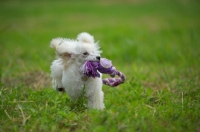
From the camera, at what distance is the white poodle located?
14.0 ft

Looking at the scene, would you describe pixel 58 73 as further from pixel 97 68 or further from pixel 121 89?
pixel 121 89

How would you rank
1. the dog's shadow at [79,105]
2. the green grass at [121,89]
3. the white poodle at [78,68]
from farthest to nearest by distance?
1. the dog's shadow at [79,105]
2. the white poodle at [78,68]
3. the green grass at [121,89]

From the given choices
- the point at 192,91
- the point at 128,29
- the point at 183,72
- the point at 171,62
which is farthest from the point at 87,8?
the point at 192,91

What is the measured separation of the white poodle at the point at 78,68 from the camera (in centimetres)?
425

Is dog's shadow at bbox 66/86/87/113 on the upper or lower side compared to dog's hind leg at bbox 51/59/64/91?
lower

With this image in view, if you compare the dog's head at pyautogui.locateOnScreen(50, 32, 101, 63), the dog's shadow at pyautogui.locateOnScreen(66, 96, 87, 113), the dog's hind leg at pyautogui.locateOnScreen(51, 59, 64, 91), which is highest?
the dog's head at pyautogui.locateOnScreen(50, 32, 101, 63)

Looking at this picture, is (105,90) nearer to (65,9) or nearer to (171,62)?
(171,62)

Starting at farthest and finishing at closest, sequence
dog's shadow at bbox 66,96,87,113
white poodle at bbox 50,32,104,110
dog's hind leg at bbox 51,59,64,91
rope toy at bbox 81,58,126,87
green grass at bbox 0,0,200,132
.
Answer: dog's hind leg at bbox 51,59,64,91 → dog's shadow at bbox 66,96,87,113 → white poodle at bbox 50,32,104,110 → rope toy at bbox 81,58,126,87 → green grass at bbox 0,0,200,132

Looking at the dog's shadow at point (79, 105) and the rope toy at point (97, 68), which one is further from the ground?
the rope toy at point (97, 68)

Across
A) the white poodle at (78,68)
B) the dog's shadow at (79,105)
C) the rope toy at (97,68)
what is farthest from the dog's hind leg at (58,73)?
the rope toy at (97,68)

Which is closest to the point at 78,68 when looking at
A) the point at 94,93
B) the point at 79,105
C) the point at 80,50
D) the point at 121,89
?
the point at 80,50

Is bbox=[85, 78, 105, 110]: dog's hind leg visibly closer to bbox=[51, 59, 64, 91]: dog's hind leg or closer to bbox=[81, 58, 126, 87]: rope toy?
bbox=[81, 58, 126, 87]: rope toy

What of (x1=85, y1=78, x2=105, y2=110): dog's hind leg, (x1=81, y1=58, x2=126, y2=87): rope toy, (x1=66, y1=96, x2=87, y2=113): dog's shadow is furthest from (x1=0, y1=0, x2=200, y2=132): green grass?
(x1=81, y1=58, x2=126, y2=87): rope toy

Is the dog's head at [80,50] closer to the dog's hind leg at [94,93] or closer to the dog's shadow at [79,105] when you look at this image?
the dog's hind leg at [94,93]
